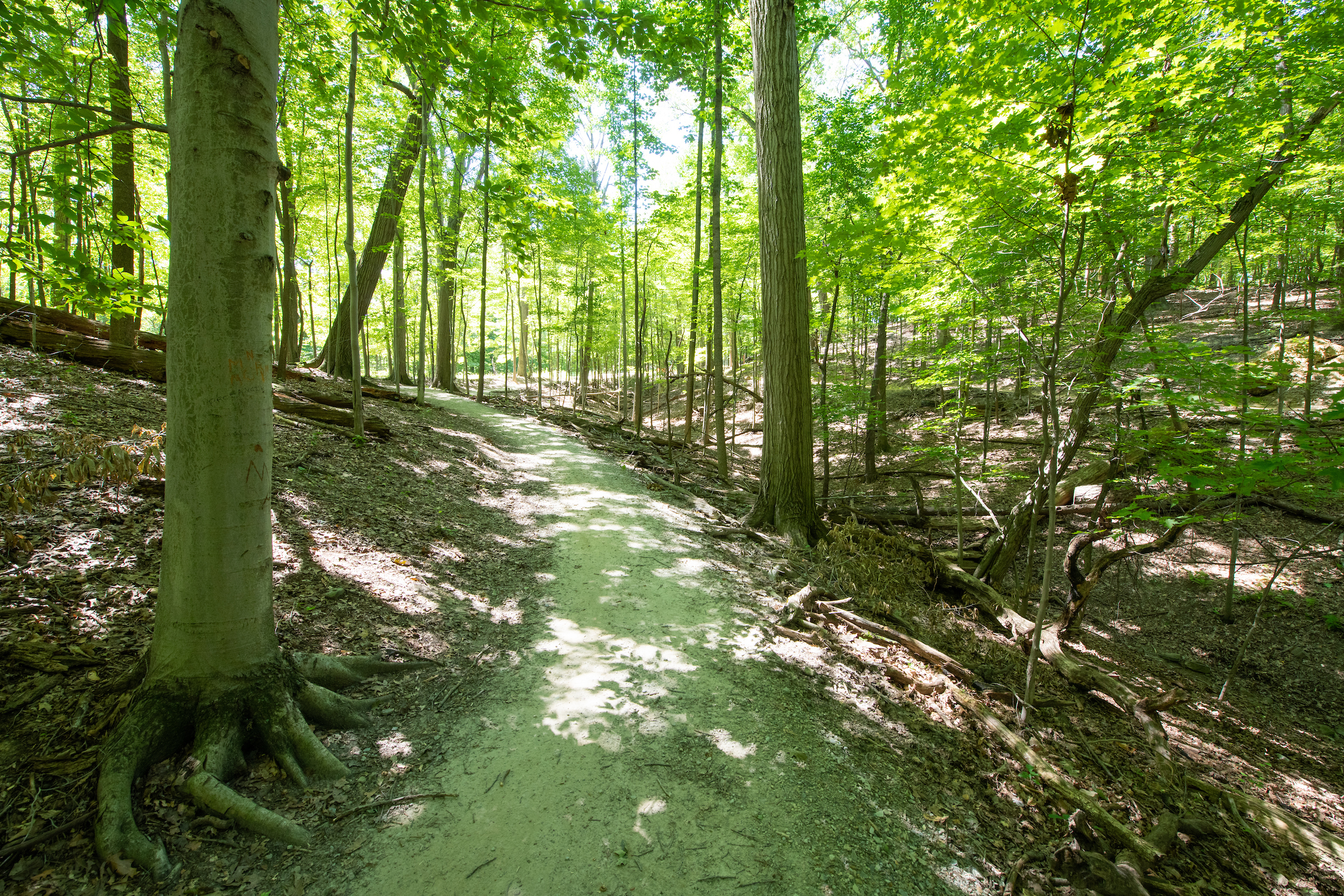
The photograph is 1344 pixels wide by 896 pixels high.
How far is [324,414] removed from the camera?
8.27 metres

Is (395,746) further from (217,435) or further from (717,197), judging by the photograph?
(717,197)

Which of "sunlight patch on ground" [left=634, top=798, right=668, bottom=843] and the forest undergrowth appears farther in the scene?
the forest undergrowth

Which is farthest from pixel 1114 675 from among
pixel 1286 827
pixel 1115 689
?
pixel 1286 827

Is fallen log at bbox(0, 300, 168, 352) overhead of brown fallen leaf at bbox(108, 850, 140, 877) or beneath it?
overhead

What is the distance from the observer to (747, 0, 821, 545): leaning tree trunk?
6438mm

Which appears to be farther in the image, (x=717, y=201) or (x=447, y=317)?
(x=447, y=317)

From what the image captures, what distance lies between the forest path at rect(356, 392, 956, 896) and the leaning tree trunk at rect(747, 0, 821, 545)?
2.64 metres

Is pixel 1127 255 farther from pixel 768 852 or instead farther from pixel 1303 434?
pixel 768 852

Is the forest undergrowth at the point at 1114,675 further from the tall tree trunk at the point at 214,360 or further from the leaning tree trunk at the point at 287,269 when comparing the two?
the leaning tree trunk at the point at 287,269

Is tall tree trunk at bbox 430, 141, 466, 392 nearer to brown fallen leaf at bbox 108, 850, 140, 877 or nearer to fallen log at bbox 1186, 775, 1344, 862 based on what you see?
brown fallen leaf at bbox 108, 850, 140, 877

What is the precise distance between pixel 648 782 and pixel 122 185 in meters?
9.43

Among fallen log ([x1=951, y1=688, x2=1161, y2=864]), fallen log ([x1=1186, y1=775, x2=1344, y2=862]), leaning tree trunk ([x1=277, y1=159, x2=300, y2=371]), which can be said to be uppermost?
leaning tree trunk ([x1=277, y1=159, x2=300, y2=371])

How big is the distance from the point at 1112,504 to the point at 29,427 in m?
12.0

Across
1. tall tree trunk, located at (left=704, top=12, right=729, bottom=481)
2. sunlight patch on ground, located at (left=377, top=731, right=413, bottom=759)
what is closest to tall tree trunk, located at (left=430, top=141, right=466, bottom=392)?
tall tree trunk, located at (left=704, top=12, right=729, bottom=481)
